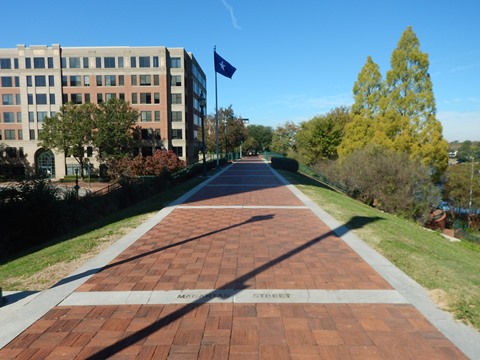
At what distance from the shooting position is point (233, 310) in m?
4.20

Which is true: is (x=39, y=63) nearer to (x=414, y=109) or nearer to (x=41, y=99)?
(x=41, y=99)

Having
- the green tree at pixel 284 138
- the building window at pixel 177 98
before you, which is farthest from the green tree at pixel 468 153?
the building window at pixel 177 98

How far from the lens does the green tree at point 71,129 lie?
43031mm

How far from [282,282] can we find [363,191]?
18265mm

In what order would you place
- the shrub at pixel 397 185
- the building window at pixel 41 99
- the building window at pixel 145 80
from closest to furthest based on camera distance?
1. the shrub at pixel 397 185
2. the building window at pixel 145 80
3. the building window at pixel 41 99

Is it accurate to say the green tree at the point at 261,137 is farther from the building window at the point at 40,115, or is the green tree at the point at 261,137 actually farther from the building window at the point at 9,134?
the building window at the point at 9,134

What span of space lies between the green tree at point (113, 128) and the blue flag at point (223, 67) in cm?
1978

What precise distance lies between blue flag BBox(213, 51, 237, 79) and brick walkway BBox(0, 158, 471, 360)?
24.3 metres

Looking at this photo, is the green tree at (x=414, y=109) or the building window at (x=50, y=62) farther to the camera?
the building window at (x=50, y=62)

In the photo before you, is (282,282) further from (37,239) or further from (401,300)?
(37,239)

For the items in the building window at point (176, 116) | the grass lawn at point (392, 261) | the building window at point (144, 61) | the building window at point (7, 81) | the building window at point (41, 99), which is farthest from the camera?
the building window at point (176, 116)

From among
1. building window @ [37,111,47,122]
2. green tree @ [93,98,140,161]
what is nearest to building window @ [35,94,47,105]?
building window @ [37,111,47,122]

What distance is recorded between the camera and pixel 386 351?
339 cm

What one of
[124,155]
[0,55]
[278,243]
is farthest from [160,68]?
[278,243]
